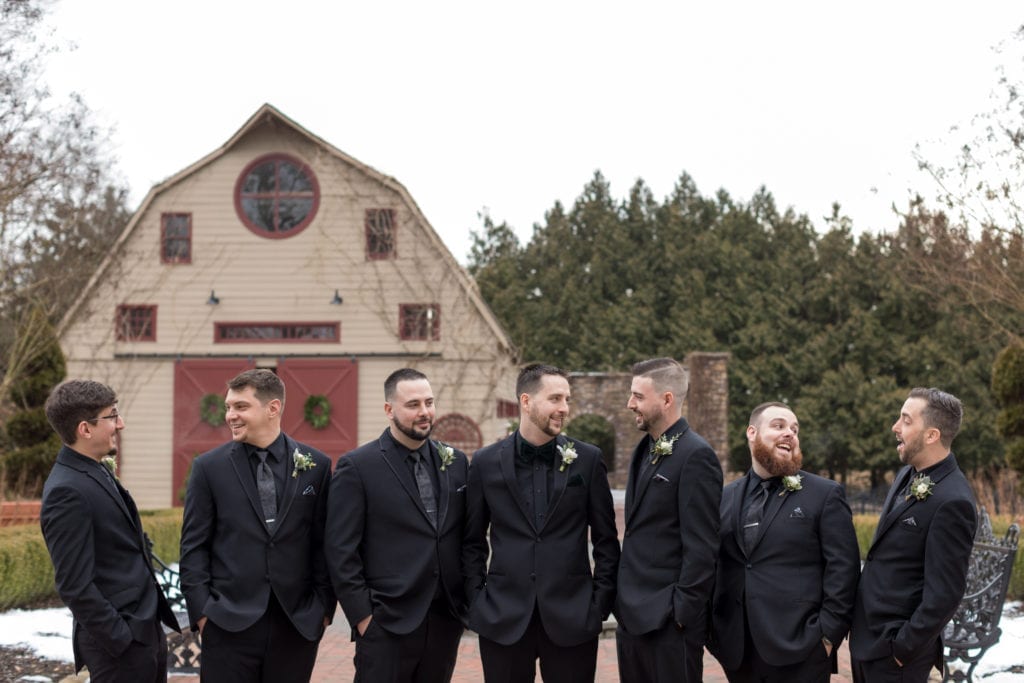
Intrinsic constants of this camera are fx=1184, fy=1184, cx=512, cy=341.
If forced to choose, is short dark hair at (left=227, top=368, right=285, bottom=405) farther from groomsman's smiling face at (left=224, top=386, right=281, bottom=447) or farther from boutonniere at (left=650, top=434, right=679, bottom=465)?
boutonniere at (left=650, top=434, right=679, bottom=465)

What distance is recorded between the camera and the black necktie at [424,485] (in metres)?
5.56

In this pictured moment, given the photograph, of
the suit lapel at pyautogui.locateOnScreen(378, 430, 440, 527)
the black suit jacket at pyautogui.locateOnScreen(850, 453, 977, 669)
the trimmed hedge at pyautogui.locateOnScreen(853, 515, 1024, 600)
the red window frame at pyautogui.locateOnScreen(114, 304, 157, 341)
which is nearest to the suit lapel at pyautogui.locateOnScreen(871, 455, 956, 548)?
the black suit jacket at pyautogui.locateOnScreen(850, 453, 977, 669)

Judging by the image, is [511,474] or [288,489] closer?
[288,489]

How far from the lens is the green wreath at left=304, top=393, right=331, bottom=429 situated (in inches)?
919

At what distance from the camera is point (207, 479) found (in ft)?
17.6

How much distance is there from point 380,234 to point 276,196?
90.9 inches

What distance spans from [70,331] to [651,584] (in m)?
21.0

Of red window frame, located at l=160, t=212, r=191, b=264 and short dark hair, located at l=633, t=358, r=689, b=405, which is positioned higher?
red window frame, located at l=160, t=212, r=191, b=264

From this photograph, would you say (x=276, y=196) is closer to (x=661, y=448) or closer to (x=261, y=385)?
(x=261, y=385)

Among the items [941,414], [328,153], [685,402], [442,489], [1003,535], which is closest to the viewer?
[941,414]

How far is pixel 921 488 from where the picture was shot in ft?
16.9

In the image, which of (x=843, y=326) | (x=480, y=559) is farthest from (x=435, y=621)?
(x=843, y=326)

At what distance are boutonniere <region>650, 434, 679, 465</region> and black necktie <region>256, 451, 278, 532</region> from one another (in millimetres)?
1731

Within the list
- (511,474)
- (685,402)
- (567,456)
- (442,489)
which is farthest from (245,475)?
(685,402)
